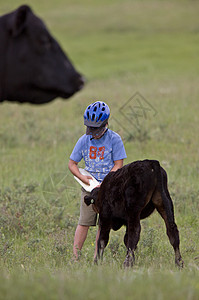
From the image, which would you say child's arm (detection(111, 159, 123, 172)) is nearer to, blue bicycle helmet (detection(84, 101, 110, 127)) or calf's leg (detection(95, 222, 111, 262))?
blue bicycle helmet (detection(84, 101, 110, 127))

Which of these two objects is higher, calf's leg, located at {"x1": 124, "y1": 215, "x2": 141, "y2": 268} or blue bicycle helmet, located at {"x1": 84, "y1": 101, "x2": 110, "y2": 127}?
blue bicycle helmet, located at {"x1": 84, "y1": 101, "x2": 110, "y2": 127}

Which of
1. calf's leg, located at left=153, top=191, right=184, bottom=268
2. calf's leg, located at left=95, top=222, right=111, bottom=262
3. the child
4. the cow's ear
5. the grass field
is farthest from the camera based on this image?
the child

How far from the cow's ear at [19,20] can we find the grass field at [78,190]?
7.19 feet

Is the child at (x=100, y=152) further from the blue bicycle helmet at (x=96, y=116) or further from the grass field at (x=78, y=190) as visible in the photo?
the grass field at (x=78, y=190)

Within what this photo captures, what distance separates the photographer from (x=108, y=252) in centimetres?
713

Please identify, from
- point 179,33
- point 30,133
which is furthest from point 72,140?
point 179,33

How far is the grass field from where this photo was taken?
421cm

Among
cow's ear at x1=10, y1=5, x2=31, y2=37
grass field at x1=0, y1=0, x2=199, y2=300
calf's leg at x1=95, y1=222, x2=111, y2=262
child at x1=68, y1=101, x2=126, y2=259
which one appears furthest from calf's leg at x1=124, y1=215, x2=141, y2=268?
cow's ear at x1=10, y1=5, x2=31, y2=37

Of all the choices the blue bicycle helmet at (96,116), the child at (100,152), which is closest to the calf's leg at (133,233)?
the child at (100,152)

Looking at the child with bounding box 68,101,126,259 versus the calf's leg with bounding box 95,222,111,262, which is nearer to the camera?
the calf's leg with bounding box 95,222,111,262

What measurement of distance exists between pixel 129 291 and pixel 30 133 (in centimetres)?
1015

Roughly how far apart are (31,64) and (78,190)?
12.3 feet

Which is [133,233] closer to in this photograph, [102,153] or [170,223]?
[170,223]

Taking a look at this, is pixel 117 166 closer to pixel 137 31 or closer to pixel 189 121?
pixel 189 121
